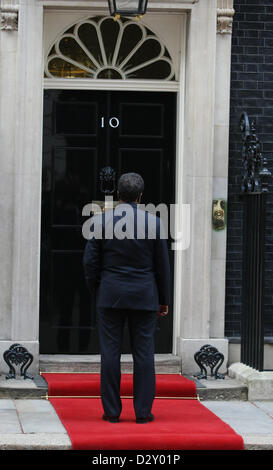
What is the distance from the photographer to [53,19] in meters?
10.7

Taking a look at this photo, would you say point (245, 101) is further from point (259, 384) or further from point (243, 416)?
point (243, 416)

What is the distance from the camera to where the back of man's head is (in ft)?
27.9

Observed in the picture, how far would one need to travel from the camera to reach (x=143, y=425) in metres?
8.34

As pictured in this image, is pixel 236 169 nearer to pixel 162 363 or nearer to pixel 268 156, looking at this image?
pixel 268 156

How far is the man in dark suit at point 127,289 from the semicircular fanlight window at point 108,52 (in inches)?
105

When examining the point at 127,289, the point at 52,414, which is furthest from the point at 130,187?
the point at 52,414

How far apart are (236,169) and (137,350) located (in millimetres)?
2910

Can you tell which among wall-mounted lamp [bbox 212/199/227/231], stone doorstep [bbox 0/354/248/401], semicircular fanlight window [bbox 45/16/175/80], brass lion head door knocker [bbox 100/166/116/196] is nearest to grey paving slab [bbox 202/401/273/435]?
stone doorstep [bbox 0/354/248/401]

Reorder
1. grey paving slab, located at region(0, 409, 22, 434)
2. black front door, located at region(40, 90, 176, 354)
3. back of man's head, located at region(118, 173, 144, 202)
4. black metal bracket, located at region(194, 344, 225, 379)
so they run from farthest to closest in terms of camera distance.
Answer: black front door, located at region(40, 90, 176, 354), black metal bracket, located at region(194, 344, 225, 379), back of man's head, located at region(118, 173, 144, 202), grey paving slab, located at region(0, 409, 22, 434)

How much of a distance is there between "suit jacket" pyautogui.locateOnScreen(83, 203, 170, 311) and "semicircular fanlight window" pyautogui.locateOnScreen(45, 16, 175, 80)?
2.78 metres

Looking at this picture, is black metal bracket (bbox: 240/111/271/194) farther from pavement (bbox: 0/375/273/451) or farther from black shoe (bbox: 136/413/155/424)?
black shoe (bbox: 136/413/155/424)

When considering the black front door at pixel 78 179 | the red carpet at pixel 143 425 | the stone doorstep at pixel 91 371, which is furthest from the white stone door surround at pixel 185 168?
the red carpet at pixel 143 425

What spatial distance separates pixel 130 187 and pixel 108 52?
2.81 m
